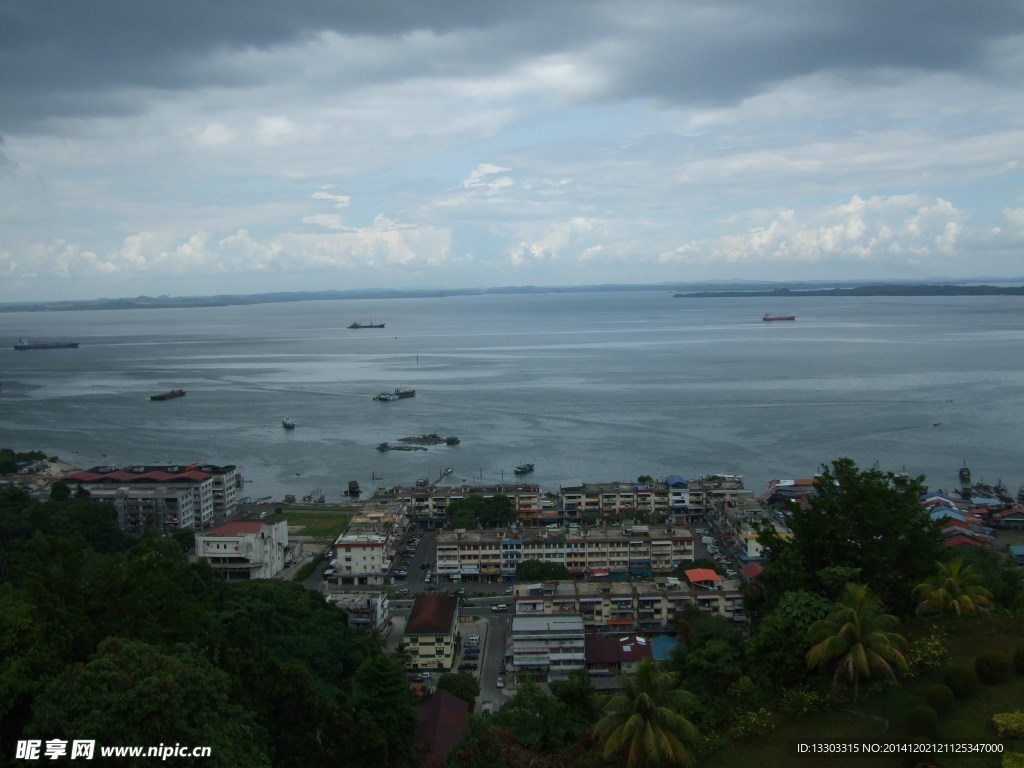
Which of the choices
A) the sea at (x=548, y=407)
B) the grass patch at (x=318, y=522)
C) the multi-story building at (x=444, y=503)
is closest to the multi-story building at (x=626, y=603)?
the multi-story building at (x=444, y=503)

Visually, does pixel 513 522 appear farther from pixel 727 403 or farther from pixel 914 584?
pixel 727 403

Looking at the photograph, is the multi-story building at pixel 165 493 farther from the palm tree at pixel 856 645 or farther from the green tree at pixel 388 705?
the palm tree at pixel 856 645

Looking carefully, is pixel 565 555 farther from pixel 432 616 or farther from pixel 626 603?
pixel 432 616

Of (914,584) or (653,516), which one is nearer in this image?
(914,584)

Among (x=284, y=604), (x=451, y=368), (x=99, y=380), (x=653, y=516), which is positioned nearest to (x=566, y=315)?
(x=451, y=368)

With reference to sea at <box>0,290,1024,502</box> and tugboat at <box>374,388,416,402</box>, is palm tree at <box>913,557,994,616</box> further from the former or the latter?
tugboat at <box>374,388,416,402</box>
